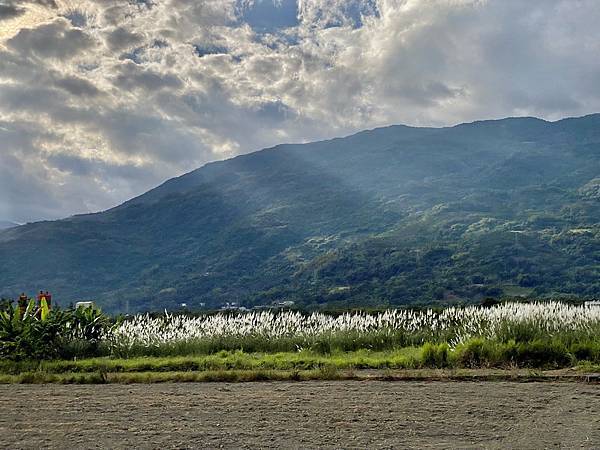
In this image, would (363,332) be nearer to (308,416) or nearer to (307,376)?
(307,376)

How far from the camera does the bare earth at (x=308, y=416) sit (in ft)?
20.5

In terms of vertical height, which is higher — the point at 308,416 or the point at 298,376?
the point at 298,376

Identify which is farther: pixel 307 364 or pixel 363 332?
pixel 363 332

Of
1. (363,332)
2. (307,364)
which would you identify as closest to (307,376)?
(307,364)

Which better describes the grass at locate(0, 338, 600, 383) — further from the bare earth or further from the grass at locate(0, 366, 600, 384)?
the bare earth

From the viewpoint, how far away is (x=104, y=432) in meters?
6.71

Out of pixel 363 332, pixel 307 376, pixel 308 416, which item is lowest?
pixel 308 416

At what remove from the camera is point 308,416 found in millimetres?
7195

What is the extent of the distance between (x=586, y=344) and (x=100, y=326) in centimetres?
979

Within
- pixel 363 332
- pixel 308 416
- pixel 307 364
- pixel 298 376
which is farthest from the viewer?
pixel 363 332

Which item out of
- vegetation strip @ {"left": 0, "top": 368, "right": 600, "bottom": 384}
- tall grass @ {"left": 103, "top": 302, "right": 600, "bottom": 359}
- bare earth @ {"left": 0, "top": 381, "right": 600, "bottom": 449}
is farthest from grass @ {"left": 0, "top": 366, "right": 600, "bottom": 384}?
tall grass @ {"left": 103, "top": 302, "right": 600, "bottom": 359}

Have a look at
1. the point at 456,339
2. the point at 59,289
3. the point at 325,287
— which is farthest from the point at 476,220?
the point at 456,339

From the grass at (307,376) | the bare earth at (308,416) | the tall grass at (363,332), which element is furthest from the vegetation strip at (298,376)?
the tall grass at (363,332)

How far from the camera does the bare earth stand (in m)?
6.26
